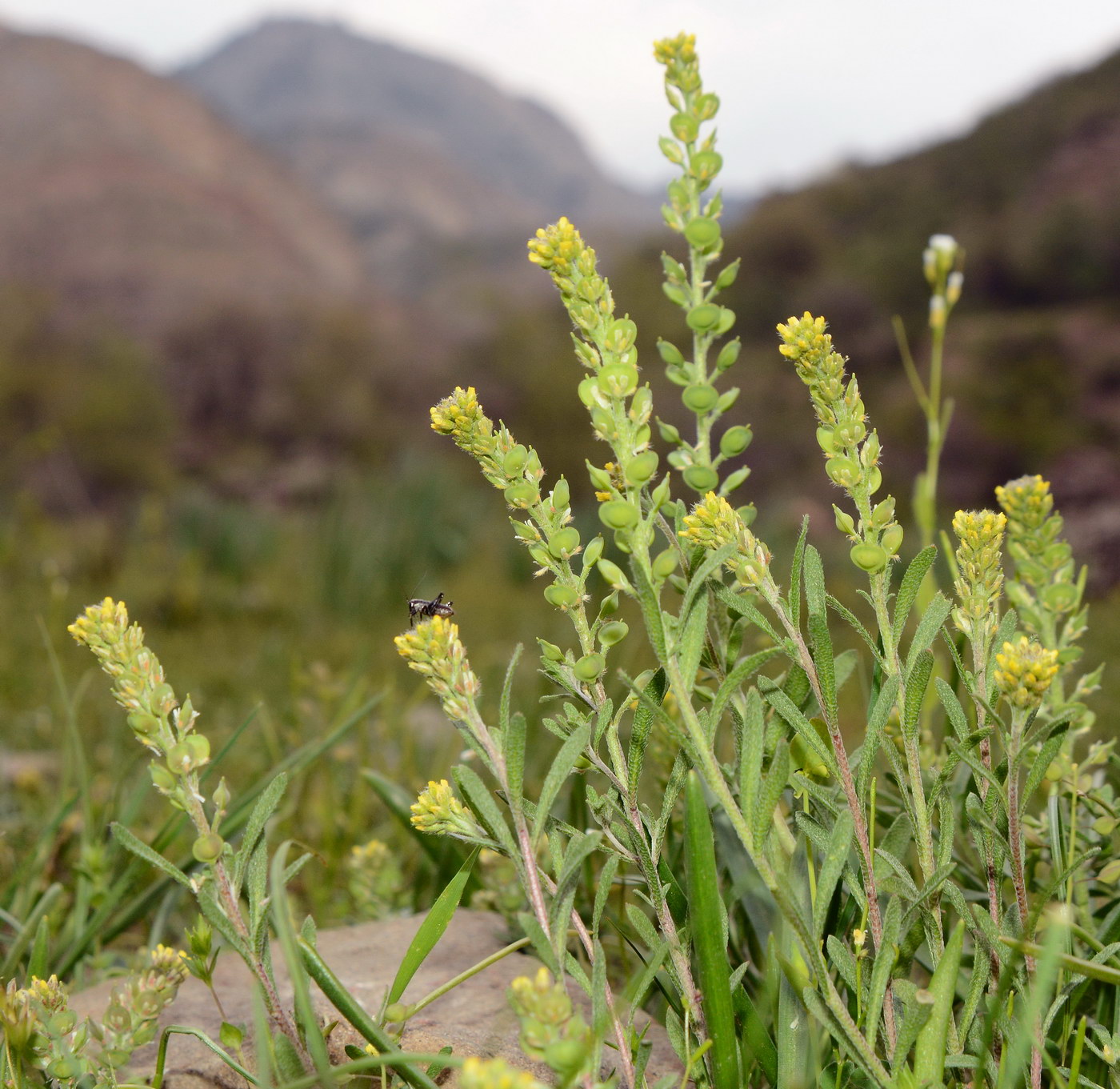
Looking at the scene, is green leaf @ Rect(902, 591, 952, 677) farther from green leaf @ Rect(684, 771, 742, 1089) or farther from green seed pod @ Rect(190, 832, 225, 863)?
green seed pod @ Rect(190, 832, 225, 863)

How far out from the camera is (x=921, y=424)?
11.4m

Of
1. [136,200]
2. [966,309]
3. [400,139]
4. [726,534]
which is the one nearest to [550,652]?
[726,534]

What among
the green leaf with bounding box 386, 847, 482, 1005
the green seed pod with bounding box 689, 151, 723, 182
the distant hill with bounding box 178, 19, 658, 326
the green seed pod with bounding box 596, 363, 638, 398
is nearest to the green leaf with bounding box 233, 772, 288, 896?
the green leaf with bounding box 386, 847, 482, 1005

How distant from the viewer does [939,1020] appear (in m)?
0.67

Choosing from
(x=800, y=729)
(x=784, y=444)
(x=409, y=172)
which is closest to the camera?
(x=800, y=729)

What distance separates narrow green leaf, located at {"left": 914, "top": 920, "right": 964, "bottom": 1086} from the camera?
0.65 metres

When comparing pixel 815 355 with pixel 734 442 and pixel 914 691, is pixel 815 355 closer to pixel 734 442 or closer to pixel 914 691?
pixel 734 442

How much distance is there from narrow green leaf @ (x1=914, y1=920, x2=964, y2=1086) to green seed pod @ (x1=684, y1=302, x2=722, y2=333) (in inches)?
18.6

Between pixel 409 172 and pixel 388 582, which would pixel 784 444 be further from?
pixel 409 172

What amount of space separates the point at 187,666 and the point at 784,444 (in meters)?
8.62

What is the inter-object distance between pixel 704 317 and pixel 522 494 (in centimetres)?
23

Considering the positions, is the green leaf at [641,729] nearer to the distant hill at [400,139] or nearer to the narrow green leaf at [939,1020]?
the narrow green leaf at [939,1020]

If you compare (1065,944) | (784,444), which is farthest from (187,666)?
(784,444)

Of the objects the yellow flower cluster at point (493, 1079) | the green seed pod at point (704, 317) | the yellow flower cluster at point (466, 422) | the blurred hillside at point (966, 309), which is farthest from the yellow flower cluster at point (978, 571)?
the blurred hillside at point (966, 309)
